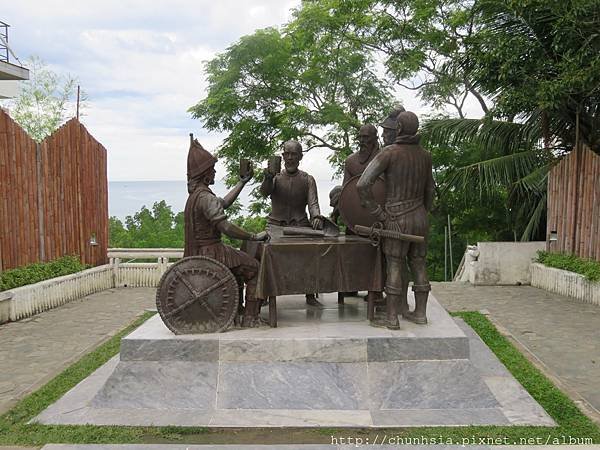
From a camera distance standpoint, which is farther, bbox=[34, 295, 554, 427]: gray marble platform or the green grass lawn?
bbox=[34, 295, 554, 427]: gray marble platform

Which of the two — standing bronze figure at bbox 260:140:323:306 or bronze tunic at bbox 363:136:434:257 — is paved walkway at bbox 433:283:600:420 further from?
standing bronze figure at bbox 260:140:323:306

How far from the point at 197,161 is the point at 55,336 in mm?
4012

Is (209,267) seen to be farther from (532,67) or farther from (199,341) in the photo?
(532,67)

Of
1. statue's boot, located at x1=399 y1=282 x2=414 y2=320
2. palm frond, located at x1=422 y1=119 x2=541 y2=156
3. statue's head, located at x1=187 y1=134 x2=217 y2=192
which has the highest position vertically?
palm frond, located at x1=422 y1=119 x2=541 y2=156

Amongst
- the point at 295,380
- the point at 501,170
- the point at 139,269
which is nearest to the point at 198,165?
the point at 295,380

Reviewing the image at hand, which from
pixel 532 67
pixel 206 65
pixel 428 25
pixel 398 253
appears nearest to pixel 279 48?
pixel 206 65

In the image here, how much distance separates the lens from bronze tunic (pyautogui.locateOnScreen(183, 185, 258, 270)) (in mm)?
5344

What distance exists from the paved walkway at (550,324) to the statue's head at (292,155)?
3.54m

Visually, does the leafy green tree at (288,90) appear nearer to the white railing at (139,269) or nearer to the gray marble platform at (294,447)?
the white railing at (139,269)

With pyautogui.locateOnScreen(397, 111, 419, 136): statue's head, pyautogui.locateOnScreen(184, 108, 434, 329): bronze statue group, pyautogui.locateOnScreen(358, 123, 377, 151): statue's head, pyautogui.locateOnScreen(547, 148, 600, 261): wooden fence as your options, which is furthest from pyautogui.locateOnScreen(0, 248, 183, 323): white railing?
pyautogui.locateOnScreen(547, 148, 600, 261): wooden fence

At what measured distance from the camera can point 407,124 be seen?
5.26 metres

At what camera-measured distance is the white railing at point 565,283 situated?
9766mm

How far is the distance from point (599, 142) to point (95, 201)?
1068 cm

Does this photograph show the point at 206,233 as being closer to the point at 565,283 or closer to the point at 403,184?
the point at 403,184
